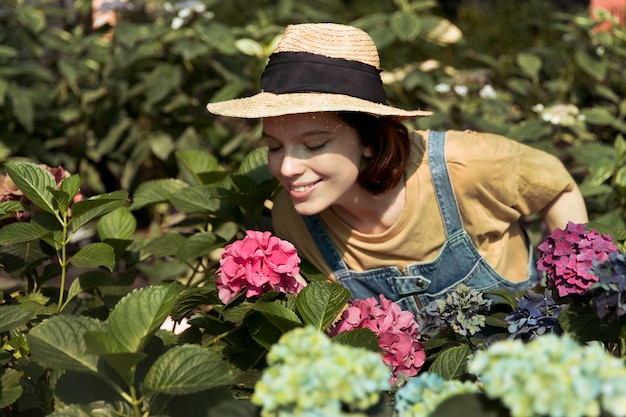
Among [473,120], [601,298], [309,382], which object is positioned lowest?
[473,120]

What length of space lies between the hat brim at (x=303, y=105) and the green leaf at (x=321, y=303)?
1.41ft

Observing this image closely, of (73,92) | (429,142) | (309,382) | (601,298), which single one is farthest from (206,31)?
(309,382)

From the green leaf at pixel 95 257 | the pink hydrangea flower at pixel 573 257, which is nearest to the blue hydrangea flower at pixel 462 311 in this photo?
the pink hydrangea flower at pixel 573 257

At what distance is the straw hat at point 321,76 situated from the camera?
197 cm

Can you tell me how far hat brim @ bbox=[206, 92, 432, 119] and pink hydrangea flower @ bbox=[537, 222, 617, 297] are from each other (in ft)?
1.74

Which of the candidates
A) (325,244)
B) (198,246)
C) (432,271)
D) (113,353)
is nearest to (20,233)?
(198,246)

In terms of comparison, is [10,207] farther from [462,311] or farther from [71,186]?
[462,311]

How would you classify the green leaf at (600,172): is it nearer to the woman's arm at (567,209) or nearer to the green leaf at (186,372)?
the woman's arm at (567,209)

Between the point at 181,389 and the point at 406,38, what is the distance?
2.58 meters

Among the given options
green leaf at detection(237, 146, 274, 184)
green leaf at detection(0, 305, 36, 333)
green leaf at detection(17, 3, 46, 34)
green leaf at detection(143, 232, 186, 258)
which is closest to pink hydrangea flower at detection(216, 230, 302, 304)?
green leaf at detection(0, 305, 36, 333)

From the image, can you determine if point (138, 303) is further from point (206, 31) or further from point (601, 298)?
point (206, 31)

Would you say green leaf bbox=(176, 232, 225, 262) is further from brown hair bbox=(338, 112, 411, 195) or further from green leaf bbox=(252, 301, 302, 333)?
green leaf bbox=(252, 301, 302, 333)

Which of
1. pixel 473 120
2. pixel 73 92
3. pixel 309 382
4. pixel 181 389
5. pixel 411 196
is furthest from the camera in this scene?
pixel 73 92

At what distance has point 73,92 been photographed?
4258 mm
